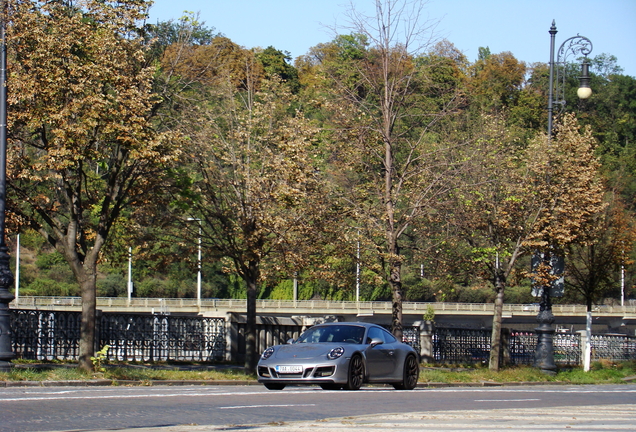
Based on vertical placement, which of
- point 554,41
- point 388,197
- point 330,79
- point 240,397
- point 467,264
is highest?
point 554,41

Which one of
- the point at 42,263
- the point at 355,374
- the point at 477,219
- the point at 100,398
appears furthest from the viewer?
the point at 42,263

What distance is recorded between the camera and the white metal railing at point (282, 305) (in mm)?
68625

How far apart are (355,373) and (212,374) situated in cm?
630

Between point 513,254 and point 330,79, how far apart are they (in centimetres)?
921

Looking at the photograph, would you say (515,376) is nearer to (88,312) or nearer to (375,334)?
(375,334)

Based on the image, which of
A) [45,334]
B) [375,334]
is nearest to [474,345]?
[45,334]

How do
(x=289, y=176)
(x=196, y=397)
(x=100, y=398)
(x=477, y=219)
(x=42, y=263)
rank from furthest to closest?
(x=42, y=263), (x=477, y=219), (x=289, y=176), (x=196, y=397), (x=100, y=398)

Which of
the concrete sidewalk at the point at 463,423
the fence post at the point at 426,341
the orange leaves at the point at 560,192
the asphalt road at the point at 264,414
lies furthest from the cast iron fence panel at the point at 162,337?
the concrete sidewalk at the point at 463,423

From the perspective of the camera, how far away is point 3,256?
55.3ft

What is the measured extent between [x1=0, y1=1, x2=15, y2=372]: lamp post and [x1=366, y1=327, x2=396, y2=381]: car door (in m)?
6.61

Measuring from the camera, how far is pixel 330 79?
1041 inches

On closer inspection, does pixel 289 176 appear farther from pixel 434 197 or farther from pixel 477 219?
pixel 477 219

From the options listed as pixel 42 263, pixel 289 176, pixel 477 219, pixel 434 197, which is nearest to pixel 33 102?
pixel 289 176

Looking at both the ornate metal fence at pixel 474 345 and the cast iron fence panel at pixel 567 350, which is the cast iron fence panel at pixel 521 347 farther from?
the cast iron fence panel at pixel 567 350
